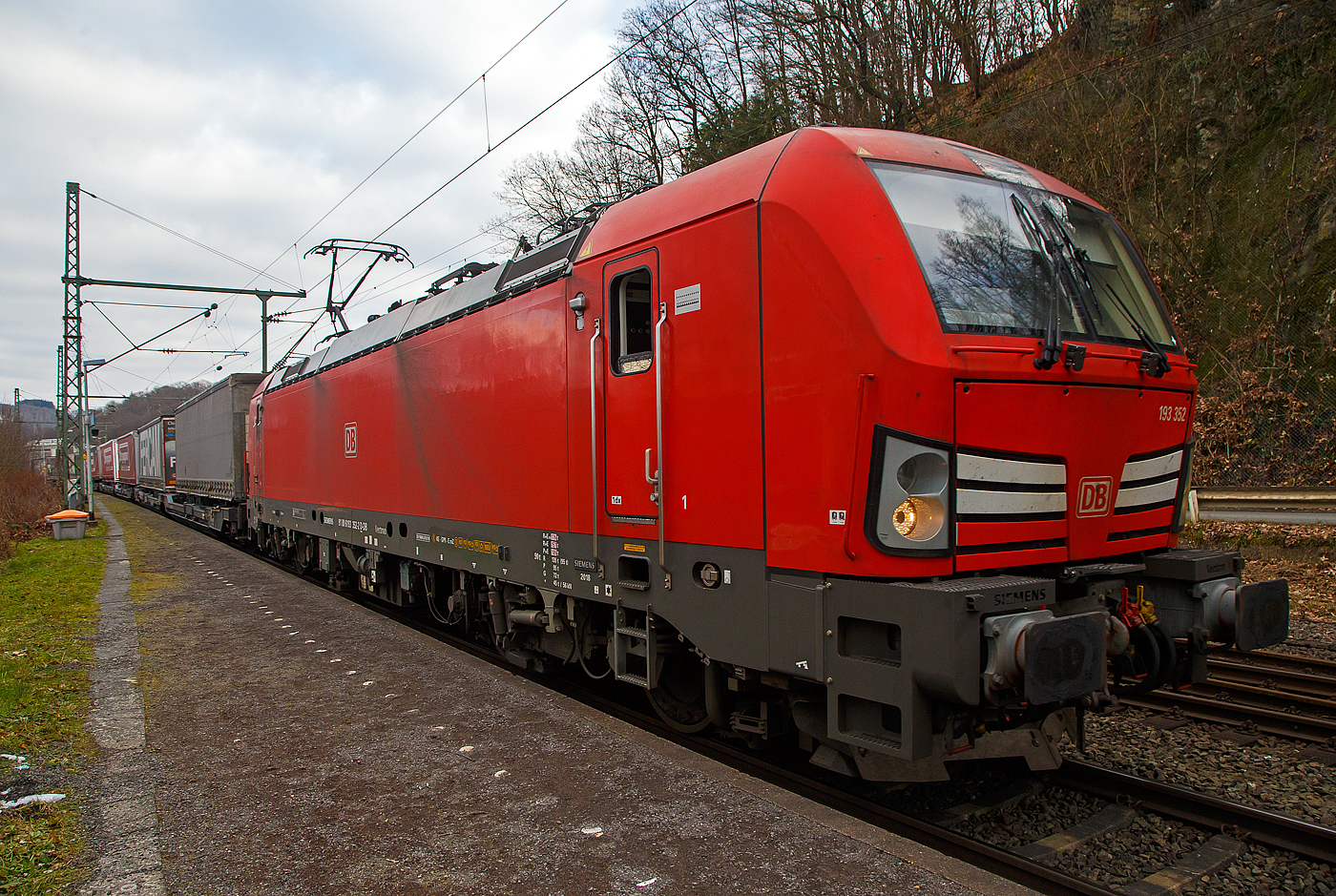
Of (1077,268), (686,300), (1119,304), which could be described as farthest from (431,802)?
(1119,304)

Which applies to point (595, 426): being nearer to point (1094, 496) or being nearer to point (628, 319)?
point (628, 319)

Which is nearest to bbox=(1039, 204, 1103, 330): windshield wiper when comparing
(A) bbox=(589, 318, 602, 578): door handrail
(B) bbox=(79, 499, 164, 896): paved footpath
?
(A) bbox=(589, 318, 602, 578): door handrail

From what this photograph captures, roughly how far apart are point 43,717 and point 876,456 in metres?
5.92

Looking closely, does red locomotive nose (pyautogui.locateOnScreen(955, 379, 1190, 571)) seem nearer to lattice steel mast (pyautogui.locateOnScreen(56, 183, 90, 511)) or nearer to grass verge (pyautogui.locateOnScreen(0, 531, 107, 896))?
grass verge (pyautogui.locateOnScreen(0, 531, 107, 896))

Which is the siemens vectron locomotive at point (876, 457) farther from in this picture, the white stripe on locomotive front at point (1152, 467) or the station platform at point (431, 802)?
the station platform at point (431, 802)

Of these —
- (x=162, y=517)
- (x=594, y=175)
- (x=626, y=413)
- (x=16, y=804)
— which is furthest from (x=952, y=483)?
(x=162, y=517)

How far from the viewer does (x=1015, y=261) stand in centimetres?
419

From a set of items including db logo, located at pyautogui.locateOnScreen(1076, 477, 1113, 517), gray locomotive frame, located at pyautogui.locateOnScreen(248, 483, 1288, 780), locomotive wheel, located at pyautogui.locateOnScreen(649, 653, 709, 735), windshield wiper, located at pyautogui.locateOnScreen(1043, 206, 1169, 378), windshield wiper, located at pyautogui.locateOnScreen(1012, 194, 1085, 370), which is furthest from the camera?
locomotive wheel, located at pyautogui.locateOnScreen(649, 653, 709, 735)

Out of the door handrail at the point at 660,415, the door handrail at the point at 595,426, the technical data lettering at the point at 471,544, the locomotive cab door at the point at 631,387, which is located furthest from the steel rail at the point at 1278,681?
the technical data lettering at the point at 471,544

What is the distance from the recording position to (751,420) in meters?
4.25

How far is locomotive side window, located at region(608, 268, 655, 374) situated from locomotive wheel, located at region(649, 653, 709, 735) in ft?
6.57

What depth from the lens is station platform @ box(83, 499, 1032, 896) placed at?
11.5 ft

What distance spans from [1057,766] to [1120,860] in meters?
0.48

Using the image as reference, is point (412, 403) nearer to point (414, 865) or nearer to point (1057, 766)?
point (414, 865)
